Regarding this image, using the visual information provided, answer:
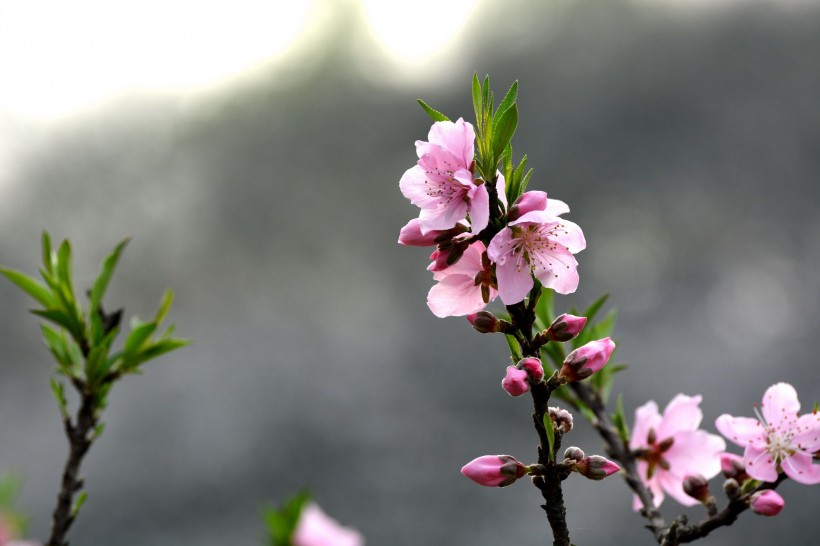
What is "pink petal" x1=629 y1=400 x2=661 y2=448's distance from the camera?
1.26 m

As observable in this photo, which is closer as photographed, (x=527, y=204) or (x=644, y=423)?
(x=527, y=204)

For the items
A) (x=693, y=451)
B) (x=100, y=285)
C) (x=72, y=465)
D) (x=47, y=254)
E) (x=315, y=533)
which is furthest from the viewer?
(x=693, y=451)

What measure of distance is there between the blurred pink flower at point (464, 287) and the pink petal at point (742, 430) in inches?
15.5

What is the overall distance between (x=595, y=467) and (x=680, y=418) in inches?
20.4

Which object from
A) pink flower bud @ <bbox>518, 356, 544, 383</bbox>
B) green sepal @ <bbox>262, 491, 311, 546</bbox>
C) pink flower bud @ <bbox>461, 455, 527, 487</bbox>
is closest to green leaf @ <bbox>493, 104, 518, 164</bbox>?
pink flower bud @ <bbox>518, 356, 544, 383</bbox>

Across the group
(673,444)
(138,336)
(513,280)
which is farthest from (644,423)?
(138,336)

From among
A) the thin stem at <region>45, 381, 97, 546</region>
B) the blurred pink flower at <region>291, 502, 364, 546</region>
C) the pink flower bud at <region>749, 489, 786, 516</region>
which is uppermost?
the pink flower bud at <region>749, 489, 786, 516</region>

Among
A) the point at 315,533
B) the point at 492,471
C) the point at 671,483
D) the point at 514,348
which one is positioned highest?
the point at 671,483

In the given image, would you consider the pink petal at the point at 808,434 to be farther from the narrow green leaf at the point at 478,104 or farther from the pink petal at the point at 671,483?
the narrow green leaf at the point at 478,104

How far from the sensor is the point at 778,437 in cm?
97

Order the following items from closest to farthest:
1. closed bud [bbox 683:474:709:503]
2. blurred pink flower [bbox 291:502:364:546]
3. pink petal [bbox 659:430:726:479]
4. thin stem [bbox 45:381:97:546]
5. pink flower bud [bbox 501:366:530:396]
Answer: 1. blurred pink flower [bbox 291:502:364:546]
2. thin stem [bbox 45:381:97:546]
3. pink flower bud [bbox 501:366:530:396]
4. closed bud [bbox 683:474:709:503]
5. pink petal [bbox 659:430:726:479]

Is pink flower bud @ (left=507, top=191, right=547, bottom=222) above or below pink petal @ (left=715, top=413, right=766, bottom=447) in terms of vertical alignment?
above

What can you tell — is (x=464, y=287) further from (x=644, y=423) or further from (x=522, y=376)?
(x=644, y=423)

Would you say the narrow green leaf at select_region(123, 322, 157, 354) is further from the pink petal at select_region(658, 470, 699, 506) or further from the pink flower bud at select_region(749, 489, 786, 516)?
the pink petal at select_region(658, 470, 699, 506)
